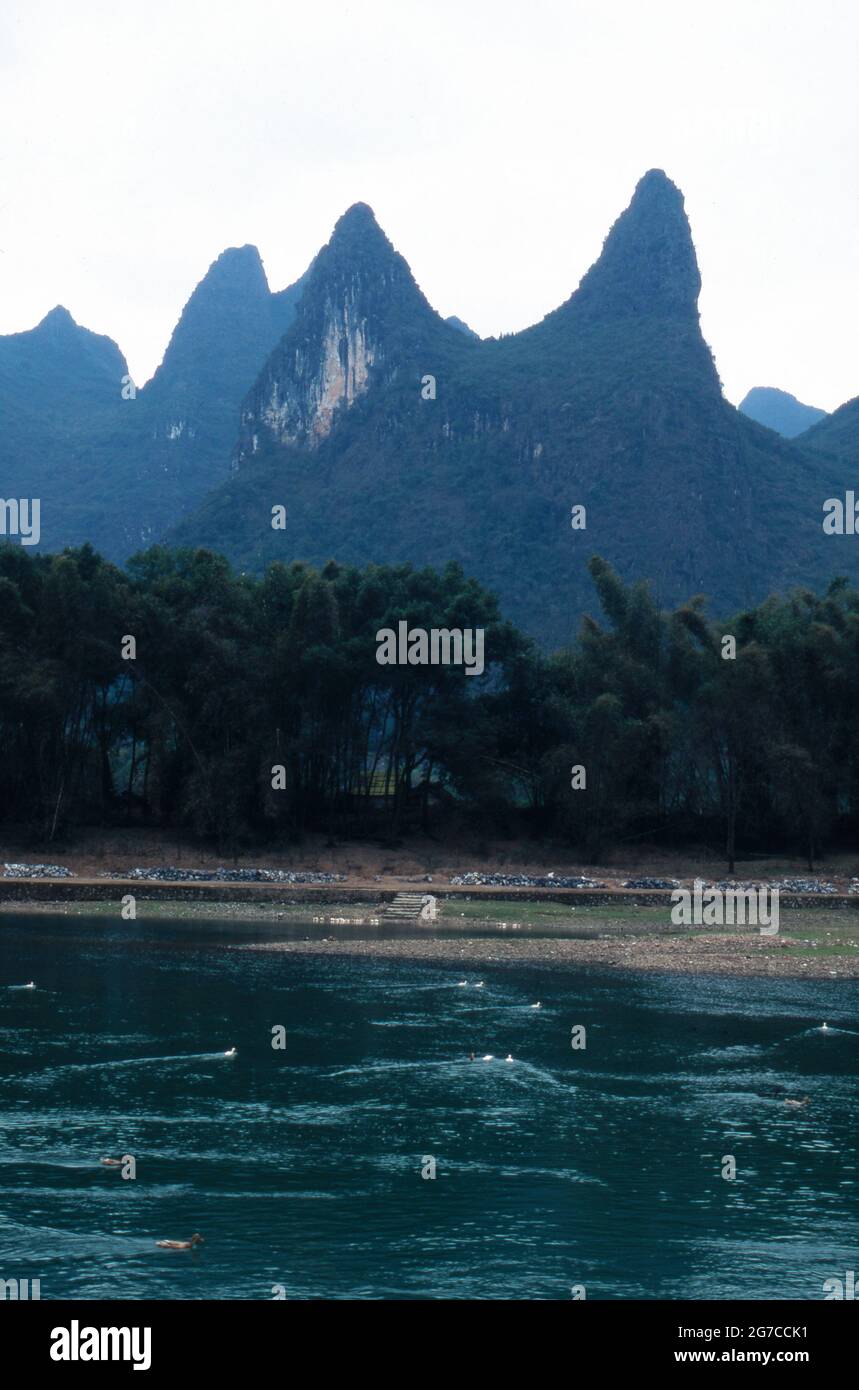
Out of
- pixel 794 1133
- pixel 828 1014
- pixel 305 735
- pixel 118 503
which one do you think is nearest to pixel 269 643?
pixel 305 735

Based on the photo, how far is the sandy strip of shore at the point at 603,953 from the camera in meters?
38.2

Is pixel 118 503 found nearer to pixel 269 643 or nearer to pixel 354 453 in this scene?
A: pixel 354 453

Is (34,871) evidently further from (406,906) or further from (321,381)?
(321,381)

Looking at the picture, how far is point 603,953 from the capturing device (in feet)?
132

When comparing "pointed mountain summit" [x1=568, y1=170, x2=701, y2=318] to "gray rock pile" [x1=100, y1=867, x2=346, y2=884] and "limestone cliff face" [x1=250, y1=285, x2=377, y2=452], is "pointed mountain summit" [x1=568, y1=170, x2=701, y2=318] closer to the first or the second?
"limestone cliff face" [x1=250, y1=285, x2=377, y2=452]

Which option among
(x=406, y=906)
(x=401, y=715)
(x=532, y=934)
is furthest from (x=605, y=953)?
(x=401, y=715)

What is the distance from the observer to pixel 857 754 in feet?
203

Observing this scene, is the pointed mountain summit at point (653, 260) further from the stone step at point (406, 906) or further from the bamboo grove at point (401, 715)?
the stone step at point (406, 906)

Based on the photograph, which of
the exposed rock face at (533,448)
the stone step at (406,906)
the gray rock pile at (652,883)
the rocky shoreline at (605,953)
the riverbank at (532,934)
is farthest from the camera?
the exposed rock face at (533,448)

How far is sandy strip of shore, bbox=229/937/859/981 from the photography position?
125 feet

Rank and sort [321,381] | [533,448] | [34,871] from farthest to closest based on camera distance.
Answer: [321,381], [533,448], [34,871]

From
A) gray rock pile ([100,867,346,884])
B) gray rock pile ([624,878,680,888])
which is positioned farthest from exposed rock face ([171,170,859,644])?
gray rock pile ([100,867,346,884])

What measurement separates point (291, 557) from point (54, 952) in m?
102

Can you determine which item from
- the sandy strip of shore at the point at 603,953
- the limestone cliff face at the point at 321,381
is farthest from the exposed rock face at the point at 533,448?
the sandy strip of shore at the point at 603,953
